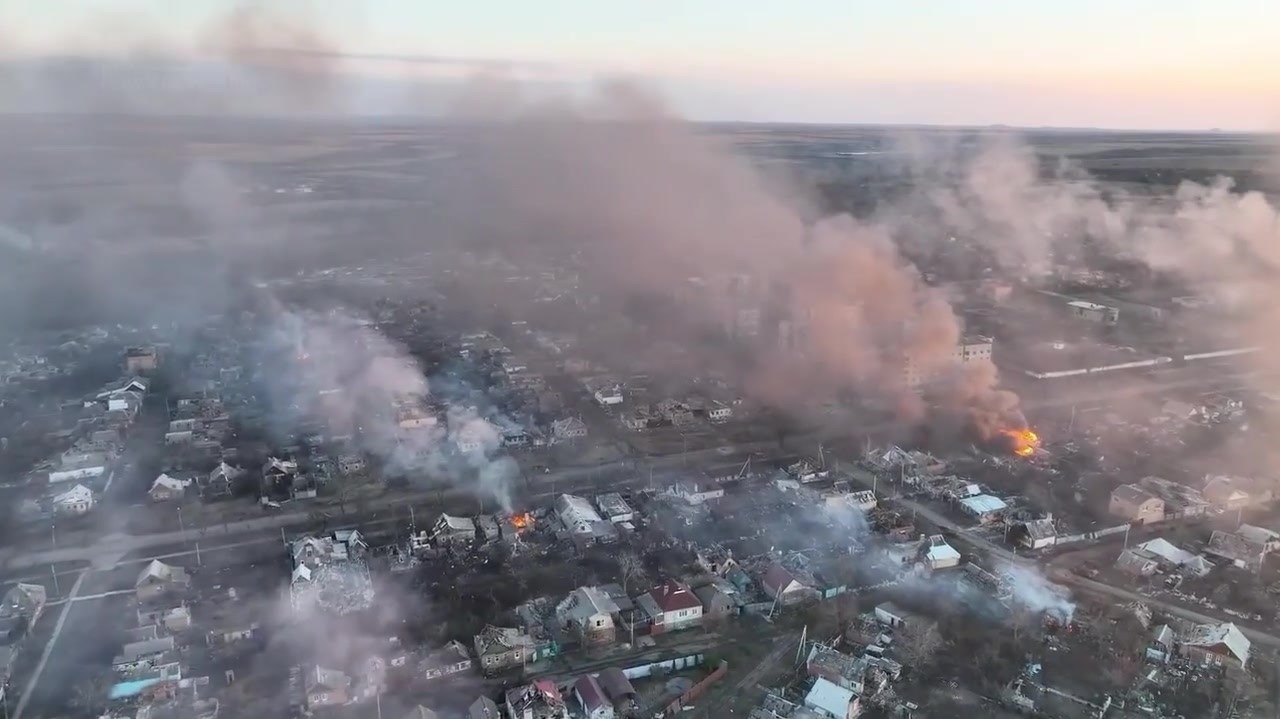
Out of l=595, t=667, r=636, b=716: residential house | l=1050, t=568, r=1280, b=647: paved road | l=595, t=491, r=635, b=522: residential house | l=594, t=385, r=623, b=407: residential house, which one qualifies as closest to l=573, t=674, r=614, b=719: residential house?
l=595, t=667, r=636, b=716: residential house

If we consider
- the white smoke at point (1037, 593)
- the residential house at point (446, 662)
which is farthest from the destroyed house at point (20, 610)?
the white smoke at point (1037, 593)

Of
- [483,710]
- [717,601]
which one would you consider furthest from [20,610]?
[717,601]

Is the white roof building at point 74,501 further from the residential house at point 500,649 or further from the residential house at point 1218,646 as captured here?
the residential house at point 1218,646

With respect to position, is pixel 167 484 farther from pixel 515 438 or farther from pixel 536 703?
pixel 536 703

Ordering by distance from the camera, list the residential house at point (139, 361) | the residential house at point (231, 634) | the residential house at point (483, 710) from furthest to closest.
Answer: the residential house at point (139, 361) < the residential house at point (231, 634) < the residential house at point (483, 710)

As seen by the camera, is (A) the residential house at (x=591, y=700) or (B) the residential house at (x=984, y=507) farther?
(B) the residential house at (x=984, y=507)

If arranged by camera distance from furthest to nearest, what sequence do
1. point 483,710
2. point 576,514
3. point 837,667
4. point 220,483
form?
point 220,483 < point 576,514 < point 837,667 < point 483,710
